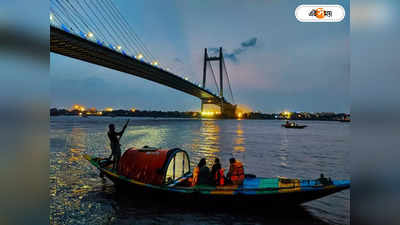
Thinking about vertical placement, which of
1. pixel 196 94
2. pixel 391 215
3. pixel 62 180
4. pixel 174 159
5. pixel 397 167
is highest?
pixel 196 94

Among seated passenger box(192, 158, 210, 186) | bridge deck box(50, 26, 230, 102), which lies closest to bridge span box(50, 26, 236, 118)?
bridge deck box(50, 26, 230, 102)

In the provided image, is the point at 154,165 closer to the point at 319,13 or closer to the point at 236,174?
the point at 236,174

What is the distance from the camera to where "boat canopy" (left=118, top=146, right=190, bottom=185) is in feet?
22.1

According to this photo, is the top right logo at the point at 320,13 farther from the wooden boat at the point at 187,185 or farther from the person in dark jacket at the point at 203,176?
the person in dark jacket at the point at 203,176

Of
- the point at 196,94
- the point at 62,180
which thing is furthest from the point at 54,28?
the point at 196,94

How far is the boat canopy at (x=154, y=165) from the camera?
6742 millimetres

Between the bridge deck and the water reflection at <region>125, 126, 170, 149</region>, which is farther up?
the bridge deck

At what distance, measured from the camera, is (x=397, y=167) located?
1.52 meters

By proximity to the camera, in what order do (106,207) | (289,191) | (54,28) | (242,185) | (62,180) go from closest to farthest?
(289,191), (242,185), (106,207), (62,180), (54,28)

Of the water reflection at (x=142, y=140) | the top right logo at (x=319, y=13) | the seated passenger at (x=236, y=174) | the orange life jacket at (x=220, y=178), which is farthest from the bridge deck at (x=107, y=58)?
the top right logo at (x=319, y=13)

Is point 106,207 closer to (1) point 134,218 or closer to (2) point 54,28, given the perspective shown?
(1) point 134,218

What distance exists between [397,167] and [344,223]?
17.8ft

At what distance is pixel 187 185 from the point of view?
681 centimetres

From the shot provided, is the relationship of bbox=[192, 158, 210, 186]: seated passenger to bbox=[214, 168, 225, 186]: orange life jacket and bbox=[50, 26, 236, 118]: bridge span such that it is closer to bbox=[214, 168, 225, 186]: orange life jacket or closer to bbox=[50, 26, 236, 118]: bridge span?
bbox=[214, 168, 225, 186]: orange life jacket
